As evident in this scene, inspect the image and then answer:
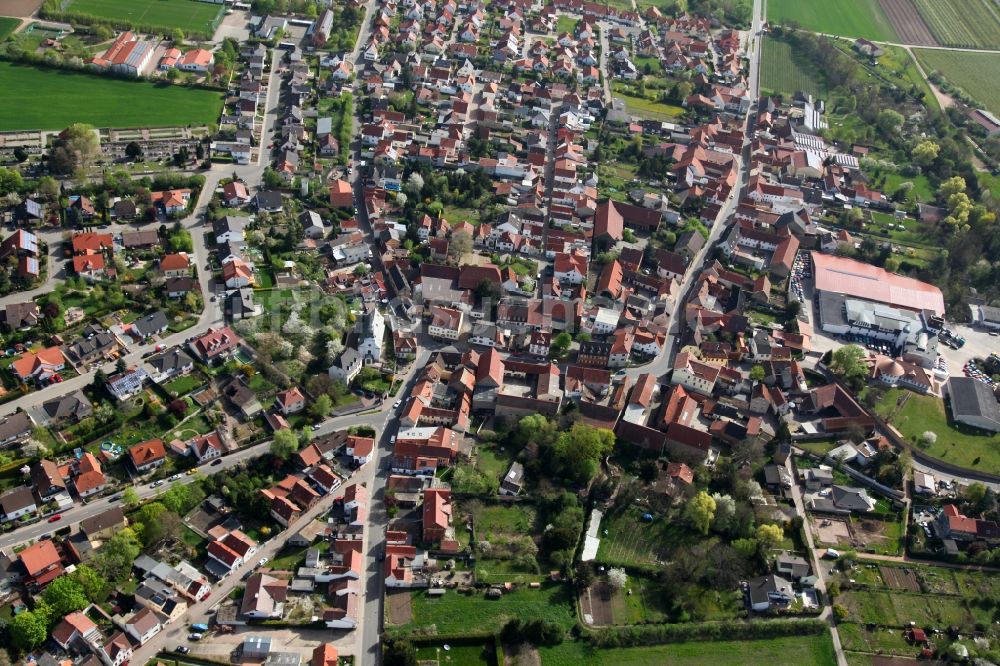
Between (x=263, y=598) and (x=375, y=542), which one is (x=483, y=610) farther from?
(x=263, y=598)

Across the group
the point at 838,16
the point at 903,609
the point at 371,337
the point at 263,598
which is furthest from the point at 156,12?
the point at 838,16

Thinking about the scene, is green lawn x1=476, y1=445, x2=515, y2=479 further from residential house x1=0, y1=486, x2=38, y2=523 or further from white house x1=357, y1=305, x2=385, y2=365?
residential house x1=0, y1=486, x2=38, y2=523

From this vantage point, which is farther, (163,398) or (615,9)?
(615,9)

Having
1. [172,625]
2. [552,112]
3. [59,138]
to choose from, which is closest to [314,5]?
[552,112]

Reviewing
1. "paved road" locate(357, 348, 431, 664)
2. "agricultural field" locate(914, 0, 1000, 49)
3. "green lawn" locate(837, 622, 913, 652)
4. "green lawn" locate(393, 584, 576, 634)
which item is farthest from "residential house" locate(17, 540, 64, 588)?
"agricultural field" locate(914, 0, 1000, 49)

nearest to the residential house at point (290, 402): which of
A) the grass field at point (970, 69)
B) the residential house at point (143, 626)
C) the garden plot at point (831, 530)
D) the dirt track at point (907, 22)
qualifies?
the residential house at point (143, 626)

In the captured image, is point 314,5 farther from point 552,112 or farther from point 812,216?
point 812,216
